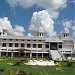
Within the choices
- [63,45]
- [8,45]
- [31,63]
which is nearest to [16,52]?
[8,45]

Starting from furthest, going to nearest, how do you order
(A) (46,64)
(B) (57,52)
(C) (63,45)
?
(C) (63,45), (B) (57,52), (A) (46,64)

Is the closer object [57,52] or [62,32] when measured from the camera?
[57,52]

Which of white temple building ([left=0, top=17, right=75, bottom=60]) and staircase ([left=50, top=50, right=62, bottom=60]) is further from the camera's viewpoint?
white temple building ([left=0, top=17, right=75, bottom=60])

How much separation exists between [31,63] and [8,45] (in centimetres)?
2723

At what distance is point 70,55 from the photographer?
5606 centimetres

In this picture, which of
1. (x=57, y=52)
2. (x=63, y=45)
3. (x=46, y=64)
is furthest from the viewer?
(x=63, y=45)

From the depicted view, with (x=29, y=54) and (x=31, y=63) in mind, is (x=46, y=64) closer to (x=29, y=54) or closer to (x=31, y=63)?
(x=31, y=63)

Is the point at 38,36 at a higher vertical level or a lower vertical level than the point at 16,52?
higher

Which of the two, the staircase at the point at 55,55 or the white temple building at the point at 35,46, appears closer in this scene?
the staircase at the point at 55,55

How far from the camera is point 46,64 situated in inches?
1178

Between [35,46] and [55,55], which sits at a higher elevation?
[35,46]

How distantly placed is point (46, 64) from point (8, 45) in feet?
91.6

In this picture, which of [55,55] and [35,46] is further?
[35,46]

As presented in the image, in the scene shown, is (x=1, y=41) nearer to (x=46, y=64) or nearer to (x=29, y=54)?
(x=29, y=54)
